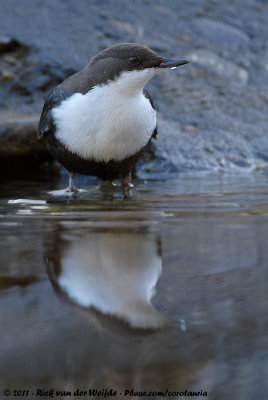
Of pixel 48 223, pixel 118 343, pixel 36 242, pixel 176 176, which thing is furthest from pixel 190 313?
pixel 176 176

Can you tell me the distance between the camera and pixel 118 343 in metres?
1.71

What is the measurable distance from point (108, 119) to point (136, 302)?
2.31 m

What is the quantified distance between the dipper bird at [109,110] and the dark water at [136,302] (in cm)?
82

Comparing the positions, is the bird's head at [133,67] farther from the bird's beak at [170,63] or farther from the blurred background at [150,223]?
the blurred background at [150,223]

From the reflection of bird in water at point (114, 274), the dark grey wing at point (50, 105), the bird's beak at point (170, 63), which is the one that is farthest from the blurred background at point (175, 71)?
the reflection of bird in water at point (114, 274)

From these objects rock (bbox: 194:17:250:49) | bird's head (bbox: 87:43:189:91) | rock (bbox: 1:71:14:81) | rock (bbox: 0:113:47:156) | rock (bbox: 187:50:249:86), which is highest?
rock (bbox: 194:17:250:49)

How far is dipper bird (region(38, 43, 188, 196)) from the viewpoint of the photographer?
4129 millimetres

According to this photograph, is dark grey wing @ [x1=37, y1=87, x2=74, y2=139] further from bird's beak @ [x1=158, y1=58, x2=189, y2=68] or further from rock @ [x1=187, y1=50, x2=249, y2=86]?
rock @ [x1=187, y1=50, x2=249, y2=86]

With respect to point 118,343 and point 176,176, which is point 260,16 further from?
point 118,343

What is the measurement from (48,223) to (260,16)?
5.51m

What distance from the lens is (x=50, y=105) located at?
4.61 metres

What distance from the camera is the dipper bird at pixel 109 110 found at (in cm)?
413

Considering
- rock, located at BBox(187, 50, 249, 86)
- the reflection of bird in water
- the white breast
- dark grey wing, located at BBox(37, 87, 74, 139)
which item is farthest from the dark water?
rock, located at BBox(187, 50, 249, 86)

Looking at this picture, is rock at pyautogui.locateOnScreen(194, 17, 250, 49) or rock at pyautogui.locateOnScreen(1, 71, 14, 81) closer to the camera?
rock at pyautogui.locateOnScreen(1, 71, 14, 81)
